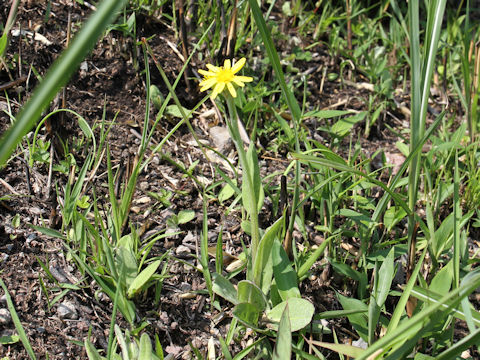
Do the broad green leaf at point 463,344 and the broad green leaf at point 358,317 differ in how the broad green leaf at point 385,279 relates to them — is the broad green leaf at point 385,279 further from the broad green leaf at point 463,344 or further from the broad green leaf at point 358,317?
the broad green leaf at point 463,344

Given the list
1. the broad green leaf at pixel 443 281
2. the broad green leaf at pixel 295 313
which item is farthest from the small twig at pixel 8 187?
the broad green leaf at pixel 443 281

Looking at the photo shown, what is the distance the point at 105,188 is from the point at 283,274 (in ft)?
2.46

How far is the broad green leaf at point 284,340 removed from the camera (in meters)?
1.30

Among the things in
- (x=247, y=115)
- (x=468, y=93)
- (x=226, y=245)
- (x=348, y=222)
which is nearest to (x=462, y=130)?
Answer: (x=468, y=93)

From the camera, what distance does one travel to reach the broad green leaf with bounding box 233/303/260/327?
1.35m

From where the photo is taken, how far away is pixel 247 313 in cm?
139

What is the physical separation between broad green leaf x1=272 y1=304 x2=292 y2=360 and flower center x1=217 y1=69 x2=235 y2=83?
616 millimetres

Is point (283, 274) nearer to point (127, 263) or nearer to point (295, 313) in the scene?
point (295, 313)

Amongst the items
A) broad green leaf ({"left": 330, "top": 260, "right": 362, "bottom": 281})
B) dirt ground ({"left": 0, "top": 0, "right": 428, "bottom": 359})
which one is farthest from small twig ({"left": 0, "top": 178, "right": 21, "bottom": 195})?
broad green leaf ({"left": 330, "top": 260, "right": 362, "bottom": 281})

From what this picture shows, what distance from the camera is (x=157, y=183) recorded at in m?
1.91

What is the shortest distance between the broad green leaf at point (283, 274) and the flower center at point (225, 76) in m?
0.55

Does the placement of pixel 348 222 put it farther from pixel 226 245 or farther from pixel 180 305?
pixel 180 305

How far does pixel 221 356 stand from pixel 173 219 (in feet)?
1.68

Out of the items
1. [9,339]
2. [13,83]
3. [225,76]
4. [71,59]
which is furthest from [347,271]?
[13,83]
